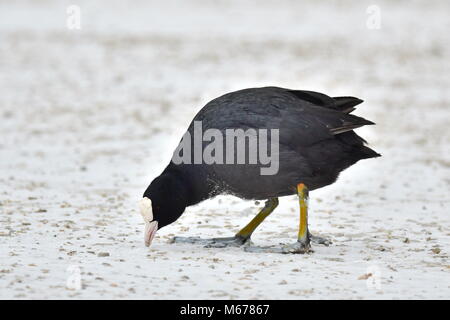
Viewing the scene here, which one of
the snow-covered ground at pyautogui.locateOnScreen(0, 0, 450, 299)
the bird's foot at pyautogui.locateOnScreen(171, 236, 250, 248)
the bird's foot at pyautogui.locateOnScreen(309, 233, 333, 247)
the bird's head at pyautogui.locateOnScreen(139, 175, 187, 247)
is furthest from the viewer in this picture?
the bird's foot at pyautogui.locateOnScreen(309, 233, 333, 247)

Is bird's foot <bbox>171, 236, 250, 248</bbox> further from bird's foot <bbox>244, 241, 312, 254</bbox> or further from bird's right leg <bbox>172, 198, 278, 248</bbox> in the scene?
bird's foot <bbox>244, 241, 312, 254</bbox>

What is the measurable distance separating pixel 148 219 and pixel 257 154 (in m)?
1.06

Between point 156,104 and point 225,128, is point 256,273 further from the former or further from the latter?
point 156,104

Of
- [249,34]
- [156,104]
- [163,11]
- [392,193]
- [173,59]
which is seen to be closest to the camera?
[392,193]

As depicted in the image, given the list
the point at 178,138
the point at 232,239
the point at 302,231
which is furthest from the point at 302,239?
the point at 178,138

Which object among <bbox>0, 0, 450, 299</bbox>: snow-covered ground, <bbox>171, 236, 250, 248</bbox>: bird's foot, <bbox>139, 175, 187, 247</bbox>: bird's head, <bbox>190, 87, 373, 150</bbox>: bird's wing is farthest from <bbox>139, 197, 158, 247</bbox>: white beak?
<bbox>190, 87, 373, 150</bbox>: bird's wing

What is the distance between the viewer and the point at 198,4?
30.8m

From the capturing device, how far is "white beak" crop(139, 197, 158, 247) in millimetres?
7273

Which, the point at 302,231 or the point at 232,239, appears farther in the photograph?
the point at 232,239

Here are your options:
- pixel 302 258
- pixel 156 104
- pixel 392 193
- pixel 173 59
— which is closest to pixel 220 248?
pixel 302 258

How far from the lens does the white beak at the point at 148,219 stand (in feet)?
23.9

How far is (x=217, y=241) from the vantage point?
7883mm

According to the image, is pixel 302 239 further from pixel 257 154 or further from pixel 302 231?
pixel 257 154
